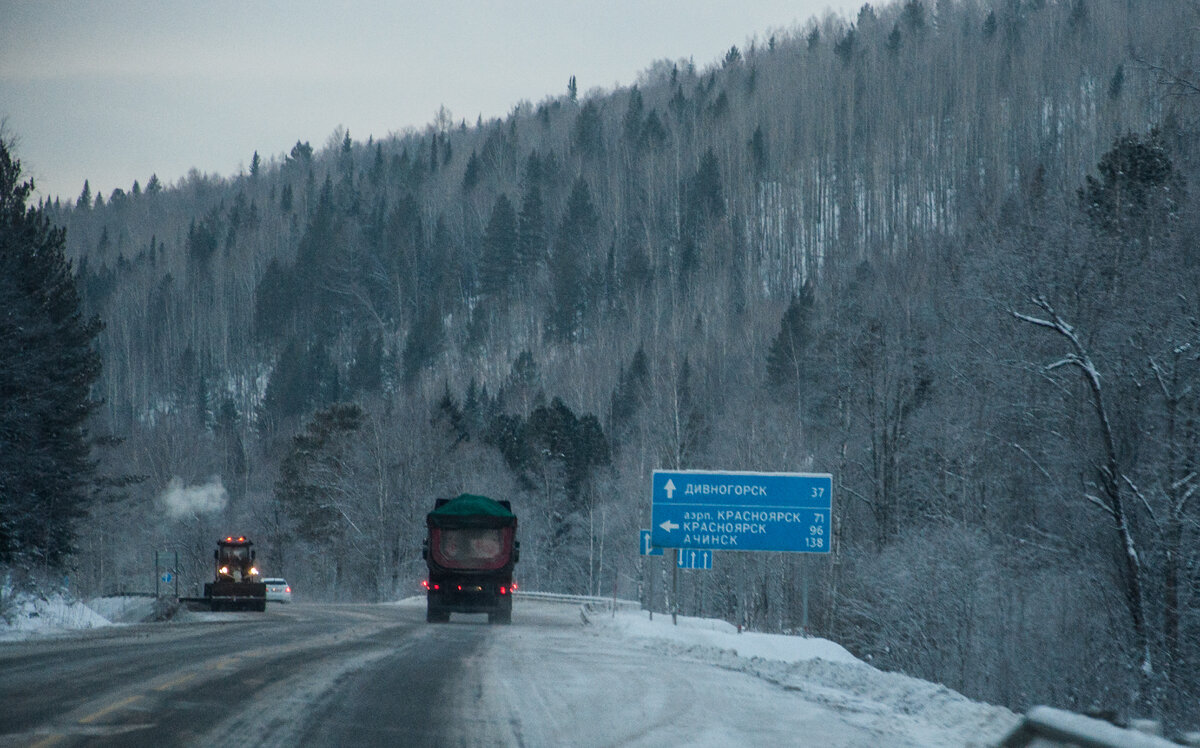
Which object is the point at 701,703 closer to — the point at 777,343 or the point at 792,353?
the point at 792,353

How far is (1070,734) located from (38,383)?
102ft

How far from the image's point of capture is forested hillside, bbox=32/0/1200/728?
92.8 ft

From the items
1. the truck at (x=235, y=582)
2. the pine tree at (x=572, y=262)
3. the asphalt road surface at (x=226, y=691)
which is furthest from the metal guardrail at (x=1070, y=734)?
the pine tree at (x=572, y=262)

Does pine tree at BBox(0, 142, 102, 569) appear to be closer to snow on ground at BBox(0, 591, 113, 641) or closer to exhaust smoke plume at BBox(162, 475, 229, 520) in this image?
snow on ground at BBox(0, 591, 113, 641)

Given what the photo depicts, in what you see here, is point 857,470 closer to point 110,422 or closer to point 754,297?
point 754,297

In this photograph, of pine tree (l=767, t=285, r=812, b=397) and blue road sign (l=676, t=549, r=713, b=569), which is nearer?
blue road sign (l=676, t=549, r=713, b=569)

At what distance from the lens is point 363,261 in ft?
499

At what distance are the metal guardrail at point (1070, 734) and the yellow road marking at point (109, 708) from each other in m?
7.42

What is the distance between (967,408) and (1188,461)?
19104 mm

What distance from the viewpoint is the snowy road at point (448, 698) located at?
30.9ft

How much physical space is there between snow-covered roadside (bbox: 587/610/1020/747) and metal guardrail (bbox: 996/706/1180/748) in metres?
1.53

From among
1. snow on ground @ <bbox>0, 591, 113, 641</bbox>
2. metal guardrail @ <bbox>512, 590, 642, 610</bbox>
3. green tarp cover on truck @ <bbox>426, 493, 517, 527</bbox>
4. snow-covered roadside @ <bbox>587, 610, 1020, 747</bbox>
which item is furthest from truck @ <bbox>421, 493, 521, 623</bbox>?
metal guardrail @ <bbox>512, 590, 642, 610</bbox>

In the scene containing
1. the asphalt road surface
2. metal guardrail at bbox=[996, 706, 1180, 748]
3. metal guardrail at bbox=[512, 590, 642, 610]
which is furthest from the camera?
metal guardrail at bbox=[512, 590, 642, 610]

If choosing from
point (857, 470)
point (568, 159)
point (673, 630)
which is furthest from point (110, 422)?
point (673, 630)
